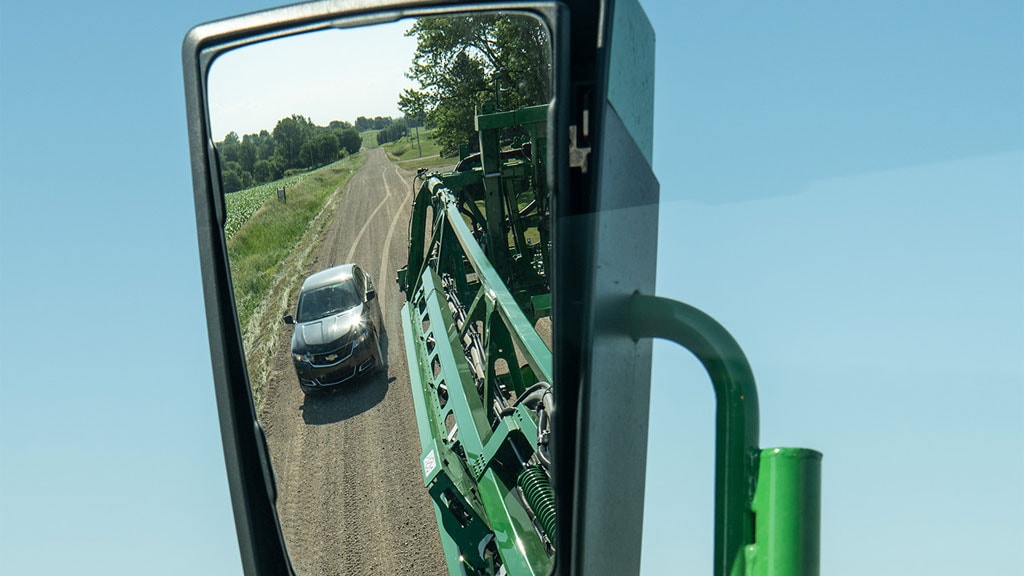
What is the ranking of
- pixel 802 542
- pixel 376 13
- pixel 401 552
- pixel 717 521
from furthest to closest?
1. pixel 401 552
2. pixel 376 13
3. pixel 717 521
4. pixel 802 542

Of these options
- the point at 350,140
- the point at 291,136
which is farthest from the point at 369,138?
the point at 291,136

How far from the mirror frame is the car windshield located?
153 mm

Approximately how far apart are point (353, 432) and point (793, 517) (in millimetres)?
993

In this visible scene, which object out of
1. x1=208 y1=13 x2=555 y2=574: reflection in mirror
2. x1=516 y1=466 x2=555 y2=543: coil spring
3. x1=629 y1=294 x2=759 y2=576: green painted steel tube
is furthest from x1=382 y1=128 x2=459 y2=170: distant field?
x1=516 y1=466 x2=555 y2=543: coil spring

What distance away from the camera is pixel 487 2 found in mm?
1398

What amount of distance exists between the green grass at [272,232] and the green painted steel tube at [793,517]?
108cm

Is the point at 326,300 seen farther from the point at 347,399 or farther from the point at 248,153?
the point at 248,153

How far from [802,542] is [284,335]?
1.14 m

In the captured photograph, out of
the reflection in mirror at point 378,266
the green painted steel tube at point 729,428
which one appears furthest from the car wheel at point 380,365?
the green painted steel tube at point 729,428

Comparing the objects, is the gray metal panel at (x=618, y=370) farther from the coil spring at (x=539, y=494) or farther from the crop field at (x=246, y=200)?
the crop field at (x=246, y=200)

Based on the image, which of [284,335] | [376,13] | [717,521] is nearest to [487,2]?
[376,13]

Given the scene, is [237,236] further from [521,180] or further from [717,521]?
[717,521]

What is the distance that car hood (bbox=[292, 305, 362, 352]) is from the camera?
68.7 inches

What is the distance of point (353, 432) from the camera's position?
70.7 inches
